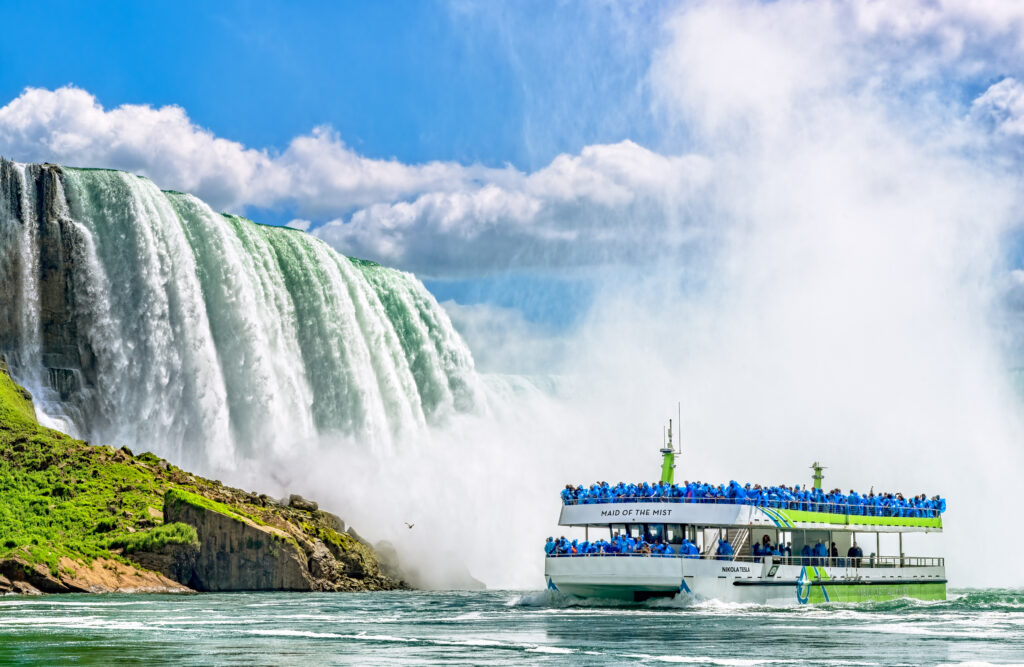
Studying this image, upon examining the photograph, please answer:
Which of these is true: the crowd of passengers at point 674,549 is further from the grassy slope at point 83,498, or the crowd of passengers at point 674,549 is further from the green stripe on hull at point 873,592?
the grassy slope at point 83,498

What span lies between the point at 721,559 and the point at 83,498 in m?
32.4

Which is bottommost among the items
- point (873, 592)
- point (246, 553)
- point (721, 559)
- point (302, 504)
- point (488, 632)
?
point (488, 632)

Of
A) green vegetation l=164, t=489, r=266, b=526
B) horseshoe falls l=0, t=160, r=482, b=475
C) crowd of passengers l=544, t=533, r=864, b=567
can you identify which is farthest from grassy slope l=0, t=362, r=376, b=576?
crowd of passengers l=544, t=533, r=864, b=567

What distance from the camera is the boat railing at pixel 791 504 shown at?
51812 mm

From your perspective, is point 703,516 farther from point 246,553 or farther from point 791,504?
point 246,553

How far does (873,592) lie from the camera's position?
57.5 metres

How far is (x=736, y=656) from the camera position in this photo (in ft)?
110

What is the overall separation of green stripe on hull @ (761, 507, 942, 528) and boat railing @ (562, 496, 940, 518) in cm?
19

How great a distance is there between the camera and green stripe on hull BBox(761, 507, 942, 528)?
53.6 metres

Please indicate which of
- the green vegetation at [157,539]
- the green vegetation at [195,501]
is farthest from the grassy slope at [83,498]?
the green vegetation at [195,501]

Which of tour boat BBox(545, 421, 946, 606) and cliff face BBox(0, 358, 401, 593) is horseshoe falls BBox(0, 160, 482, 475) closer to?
cliff face BBox(0, 358, 401, 593)

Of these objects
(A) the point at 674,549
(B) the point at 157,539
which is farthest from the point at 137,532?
(A) the point at 674,549

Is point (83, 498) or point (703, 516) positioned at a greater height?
point (83, 498)

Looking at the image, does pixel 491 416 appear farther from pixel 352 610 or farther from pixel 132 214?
pixel 352 610
